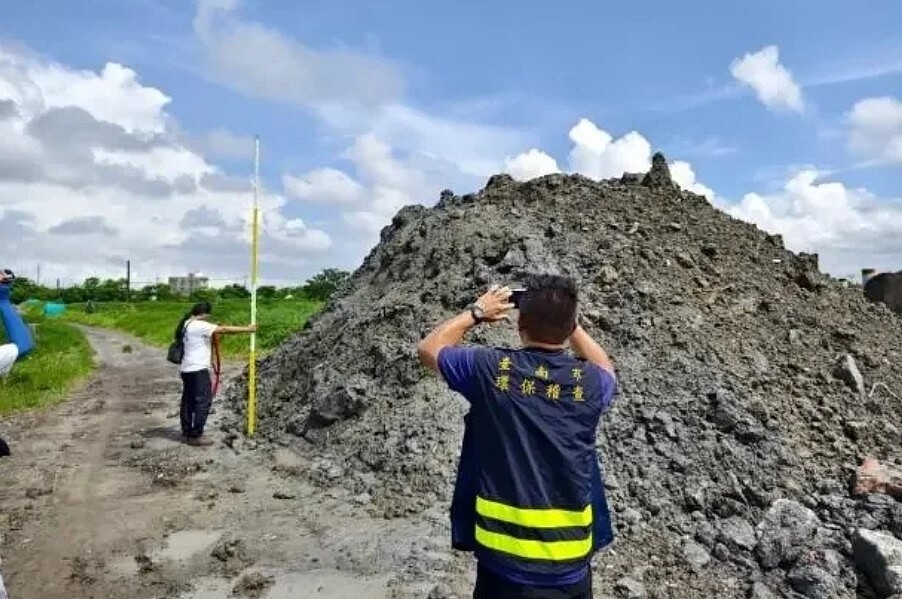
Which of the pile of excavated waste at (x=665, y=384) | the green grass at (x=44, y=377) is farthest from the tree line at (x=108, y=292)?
the pile of excavated waste at (x=665, y=384)

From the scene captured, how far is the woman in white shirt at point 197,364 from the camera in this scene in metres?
9.91

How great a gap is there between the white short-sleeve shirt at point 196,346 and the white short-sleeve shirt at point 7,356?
5.73m

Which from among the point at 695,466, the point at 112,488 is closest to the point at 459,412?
the point at 695,466

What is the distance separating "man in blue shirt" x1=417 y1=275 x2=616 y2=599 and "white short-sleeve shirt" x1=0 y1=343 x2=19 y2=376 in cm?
248

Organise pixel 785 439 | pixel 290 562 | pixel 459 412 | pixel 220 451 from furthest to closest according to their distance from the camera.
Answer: pixel 220 451
pixel 459 412
pixel 785 439
pixel 290 562

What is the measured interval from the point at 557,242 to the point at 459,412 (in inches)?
118

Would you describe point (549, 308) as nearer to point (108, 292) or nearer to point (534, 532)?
point (534, 532)

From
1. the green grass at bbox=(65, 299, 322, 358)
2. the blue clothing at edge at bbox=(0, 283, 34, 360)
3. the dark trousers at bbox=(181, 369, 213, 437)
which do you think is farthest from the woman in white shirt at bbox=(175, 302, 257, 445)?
the green grass at bbox=(65, 299, 322, 358)

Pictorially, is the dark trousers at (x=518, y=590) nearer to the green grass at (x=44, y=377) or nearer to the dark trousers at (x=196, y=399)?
the dark trousers at (x=196, y=399)

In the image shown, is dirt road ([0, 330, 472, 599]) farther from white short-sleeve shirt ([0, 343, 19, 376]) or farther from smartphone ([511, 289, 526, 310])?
smartphone ([511, 289, 526, 310])

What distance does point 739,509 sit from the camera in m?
6.29

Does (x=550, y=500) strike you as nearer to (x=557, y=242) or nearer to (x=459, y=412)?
(x=459, y=412)

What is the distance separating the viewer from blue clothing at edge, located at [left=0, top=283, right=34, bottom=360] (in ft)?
13.6

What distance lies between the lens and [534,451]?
9.80ft
